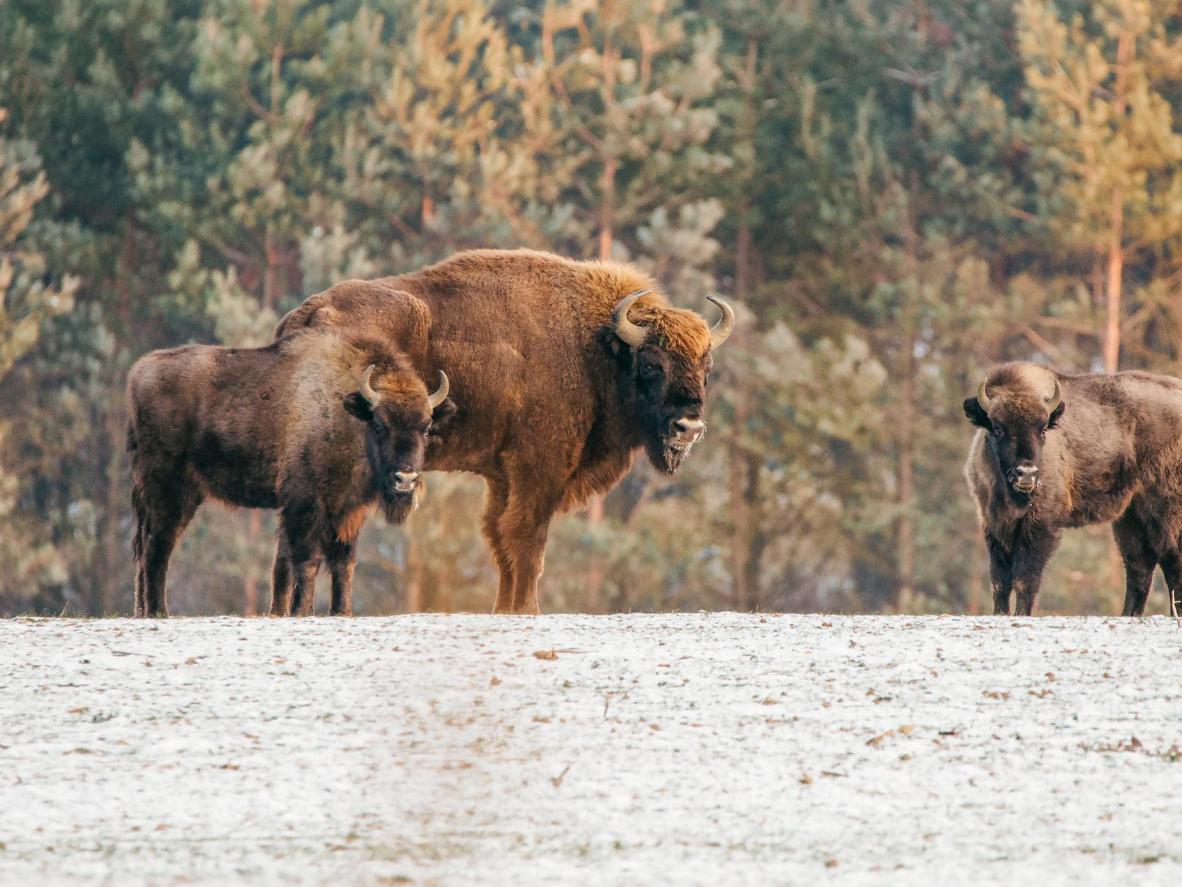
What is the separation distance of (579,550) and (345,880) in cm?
2208

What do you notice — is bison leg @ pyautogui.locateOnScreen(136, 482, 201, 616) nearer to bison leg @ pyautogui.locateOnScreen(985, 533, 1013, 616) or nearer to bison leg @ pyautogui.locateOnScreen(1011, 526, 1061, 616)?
bison leg @ pyautogui.locateOnScreen(985, 533, 1013, 616)

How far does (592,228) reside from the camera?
31547 mm

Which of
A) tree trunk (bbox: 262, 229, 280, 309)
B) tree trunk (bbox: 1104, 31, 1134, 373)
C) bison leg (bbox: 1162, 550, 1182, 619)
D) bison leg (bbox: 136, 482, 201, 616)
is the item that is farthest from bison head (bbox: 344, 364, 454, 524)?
tree trunk (bbox: 1104, 31, 1134, 373)

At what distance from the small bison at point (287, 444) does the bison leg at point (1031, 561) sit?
12.9 feet

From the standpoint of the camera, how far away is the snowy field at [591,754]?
22.1 feet

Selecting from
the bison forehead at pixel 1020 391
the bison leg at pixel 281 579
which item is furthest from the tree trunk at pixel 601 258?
the bison leg at pixel 281 579

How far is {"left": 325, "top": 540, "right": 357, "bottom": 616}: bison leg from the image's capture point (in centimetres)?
1185

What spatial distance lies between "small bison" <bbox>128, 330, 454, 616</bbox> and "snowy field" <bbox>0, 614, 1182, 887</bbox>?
186 centimetres

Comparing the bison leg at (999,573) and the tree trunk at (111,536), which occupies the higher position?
the bison leg at (999,573)

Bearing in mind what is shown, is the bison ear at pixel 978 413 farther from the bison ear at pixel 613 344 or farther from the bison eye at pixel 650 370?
the bison ear at pixel 613 344

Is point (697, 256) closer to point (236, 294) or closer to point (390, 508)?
point (236, 294)

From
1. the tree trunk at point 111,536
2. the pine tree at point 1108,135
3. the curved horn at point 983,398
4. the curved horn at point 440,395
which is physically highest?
the pine tree at point 1108,135

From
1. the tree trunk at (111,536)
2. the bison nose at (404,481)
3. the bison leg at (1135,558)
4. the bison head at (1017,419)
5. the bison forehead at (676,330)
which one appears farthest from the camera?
the tree trunk at (111,536)

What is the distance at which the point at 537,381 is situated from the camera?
12.7 meters
